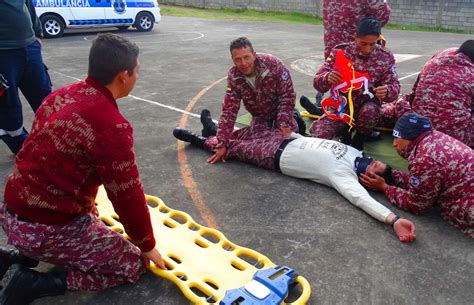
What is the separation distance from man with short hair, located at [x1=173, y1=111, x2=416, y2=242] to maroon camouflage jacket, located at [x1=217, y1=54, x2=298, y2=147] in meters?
0.19

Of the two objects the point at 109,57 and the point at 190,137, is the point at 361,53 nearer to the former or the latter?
the point at 190,137

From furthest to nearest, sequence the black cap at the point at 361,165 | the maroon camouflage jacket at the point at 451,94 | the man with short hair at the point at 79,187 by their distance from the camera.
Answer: the maroon camouflage jacket at the point at 451,94 → the black cap at the point at 361,165 → the man with short hair at the point at 79,187

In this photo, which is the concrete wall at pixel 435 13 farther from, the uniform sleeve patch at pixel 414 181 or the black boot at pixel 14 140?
the black boot at pixel 14 140

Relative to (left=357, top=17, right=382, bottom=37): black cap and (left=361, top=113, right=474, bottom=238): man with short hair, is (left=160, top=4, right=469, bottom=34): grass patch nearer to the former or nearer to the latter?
(left=357, top=17, right=382, bottom=37): black cap

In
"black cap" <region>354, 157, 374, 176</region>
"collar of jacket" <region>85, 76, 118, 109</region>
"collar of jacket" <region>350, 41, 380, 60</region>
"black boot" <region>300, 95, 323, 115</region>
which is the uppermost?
"collar of jacket" <region>85, 76, 118, 109</region>

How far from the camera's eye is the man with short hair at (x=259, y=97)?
162 inches

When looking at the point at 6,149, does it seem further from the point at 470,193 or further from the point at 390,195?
the point at 470,193

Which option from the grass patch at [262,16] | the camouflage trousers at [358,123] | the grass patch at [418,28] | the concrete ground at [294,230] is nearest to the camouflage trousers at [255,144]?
the concrete ground at [294,230]

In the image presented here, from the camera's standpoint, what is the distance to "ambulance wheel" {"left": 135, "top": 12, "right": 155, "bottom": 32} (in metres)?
14.2

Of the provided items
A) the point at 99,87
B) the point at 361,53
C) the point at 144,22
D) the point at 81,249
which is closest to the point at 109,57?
the point at 99,87

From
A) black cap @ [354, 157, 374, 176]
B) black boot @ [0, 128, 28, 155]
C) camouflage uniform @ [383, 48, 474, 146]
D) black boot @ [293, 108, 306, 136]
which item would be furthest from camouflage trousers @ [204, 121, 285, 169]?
black boot @ [0, 128, 28, 155]

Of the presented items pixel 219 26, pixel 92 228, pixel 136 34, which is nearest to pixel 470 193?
pixel 92 228

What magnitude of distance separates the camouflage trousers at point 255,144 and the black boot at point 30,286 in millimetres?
2137

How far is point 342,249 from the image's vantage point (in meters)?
2.86
